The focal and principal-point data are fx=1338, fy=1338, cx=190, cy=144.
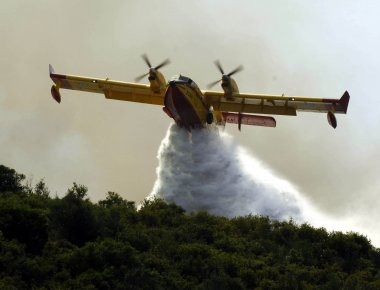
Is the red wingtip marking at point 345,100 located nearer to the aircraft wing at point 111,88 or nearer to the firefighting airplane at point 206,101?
the firefighting airplane at point 206,101

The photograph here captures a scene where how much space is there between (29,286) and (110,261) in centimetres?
369

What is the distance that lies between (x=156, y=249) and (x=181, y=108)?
11330 mm

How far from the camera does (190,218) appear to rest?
223 ft

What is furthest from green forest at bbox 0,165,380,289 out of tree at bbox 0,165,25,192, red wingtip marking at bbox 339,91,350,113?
red wingtip marking at bbox 339,91,350,113

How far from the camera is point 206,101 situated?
70375mm

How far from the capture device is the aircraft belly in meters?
66.6

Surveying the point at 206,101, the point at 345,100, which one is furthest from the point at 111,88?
the point at 345,100

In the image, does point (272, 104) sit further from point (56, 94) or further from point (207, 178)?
point (56, 94)

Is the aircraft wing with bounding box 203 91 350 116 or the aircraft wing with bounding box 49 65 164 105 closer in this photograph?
the aircraft wing with bounding box 203 91 350 116

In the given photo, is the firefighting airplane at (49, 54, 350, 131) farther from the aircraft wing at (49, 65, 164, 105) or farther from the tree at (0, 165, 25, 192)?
the tree at (0, 165, 25, 192)

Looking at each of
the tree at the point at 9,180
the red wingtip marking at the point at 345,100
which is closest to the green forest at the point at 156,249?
the tree at the point at 9,180

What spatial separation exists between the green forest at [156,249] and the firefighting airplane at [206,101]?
5.26 metres

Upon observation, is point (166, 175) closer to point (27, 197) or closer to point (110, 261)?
point (27, 197)

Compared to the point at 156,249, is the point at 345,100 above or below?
above
